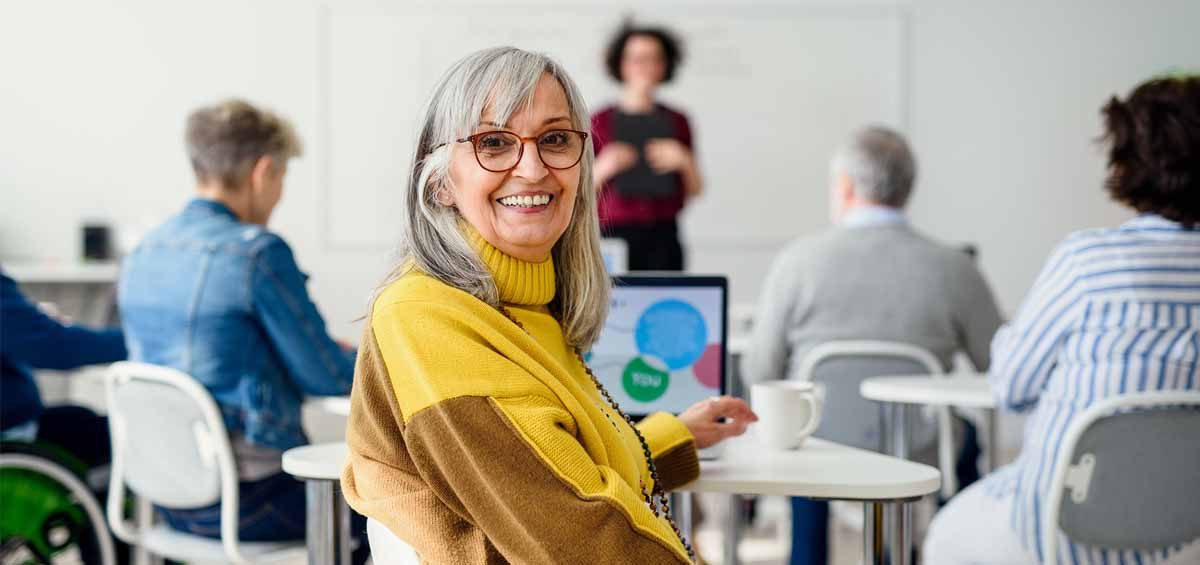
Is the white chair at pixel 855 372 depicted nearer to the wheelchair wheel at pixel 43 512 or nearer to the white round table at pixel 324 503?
the white round table at pixel 324 503

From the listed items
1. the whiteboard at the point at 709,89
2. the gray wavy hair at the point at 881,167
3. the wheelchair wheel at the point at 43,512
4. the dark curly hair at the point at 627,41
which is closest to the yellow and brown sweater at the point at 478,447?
the wheelchair wheel at the point at 43,512

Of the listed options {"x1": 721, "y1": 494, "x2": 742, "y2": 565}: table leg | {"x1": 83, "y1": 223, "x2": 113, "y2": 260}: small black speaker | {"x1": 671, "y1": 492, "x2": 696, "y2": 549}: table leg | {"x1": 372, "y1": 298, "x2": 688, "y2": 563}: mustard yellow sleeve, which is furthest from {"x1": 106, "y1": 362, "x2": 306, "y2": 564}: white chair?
{"x1": 83, "y1": 223, "x2": 113, "y2": 260}: small black speaker

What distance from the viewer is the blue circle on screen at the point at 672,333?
1.92 meters

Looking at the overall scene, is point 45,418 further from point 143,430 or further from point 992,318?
point 992,318

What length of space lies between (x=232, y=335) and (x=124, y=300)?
0.27 m

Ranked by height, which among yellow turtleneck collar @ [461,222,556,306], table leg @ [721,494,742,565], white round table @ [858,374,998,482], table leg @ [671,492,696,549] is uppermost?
yellow turtleneck collar @ [461,222,556,306]

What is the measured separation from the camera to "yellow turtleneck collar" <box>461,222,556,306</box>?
124cm

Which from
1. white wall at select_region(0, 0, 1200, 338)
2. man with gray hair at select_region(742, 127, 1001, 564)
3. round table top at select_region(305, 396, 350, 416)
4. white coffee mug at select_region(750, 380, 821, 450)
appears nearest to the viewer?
white coffee mug at select_region(750, 380, 821, 450)

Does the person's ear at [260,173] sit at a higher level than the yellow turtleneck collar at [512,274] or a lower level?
higher

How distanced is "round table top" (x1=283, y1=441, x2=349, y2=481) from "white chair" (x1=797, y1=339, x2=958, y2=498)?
1.23 metres

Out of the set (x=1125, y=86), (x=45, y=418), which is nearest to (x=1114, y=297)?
(x=45, y=418)

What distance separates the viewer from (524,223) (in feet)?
4.06

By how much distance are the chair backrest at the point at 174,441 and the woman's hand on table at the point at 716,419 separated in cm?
90

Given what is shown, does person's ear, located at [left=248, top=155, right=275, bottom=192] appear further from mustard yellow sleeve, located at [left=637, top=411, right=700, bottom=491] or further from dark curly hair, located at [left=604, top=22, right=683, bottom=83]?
dark curly hair, located at [left=604, top=22, right=683, bottom=83]
